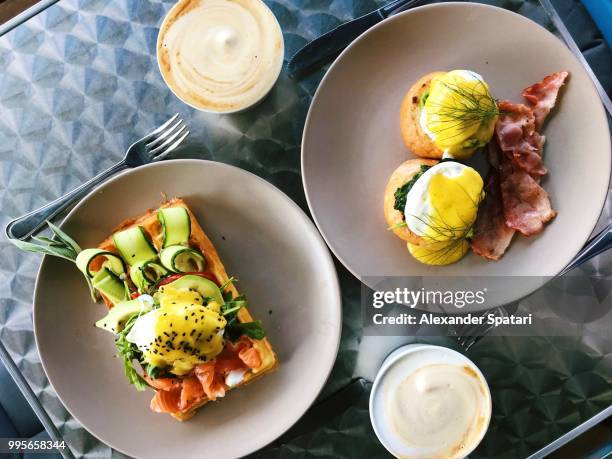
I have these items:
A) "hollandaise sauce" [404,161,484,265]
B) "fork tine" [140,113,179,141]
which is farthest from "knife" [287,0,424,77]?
"hollandaise sauce" [404,161,484,265]

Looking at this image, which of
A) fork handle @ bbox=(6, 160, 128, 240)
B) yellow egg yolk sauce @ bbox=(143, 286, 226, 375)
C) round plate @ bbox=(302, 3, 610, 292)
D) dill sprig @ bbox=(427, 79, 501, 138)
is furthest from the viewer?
fork handle @ bbox=(6, 160, 128, 240)

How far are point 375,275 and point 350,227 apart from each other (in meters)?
0.18

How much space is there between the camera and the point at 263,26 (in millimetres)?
1912

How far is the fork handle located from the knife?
0.71 meters

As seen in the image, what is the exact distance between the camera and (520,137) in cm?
189

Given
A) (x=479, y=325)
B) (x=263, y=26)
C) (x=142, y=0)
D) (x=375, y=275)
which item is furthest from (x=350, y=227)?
(x=142, y=0)

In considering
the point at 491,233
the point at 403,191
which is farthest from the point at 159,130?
the point at 491,233

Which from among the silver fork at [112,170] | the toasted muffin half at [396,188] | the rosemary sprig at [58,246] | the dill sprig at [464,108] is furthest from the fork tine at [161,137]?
the dill sprig at [464,108]

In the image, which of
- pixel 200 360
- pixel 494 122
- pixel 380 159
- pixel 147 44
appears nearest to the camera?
pixel 200 360

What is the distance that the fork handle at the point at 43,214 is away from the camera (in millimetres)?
2012

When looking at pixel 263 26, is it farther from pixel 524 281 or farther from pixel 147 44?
pixel 524 281

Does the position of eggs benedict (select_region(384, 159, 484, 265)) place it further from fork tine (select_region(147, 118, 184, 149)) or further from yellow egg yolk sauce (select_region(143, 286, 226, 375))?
fork tine (select_region(147, 118, 184, 149))

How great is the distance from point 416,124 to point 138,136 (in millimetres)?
963

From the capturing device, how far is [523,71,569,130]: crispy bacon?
190 centimetres
